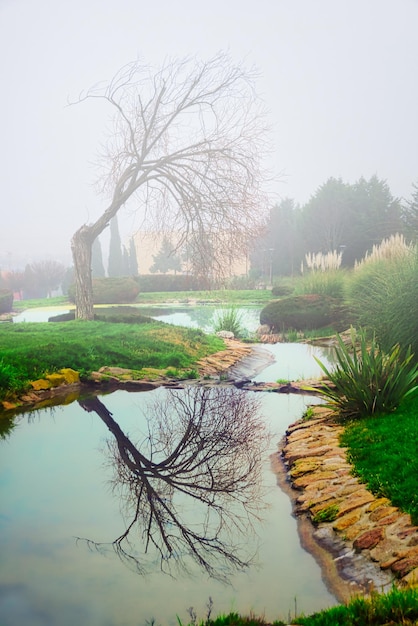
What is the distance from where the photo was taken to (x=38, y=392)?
4.63m

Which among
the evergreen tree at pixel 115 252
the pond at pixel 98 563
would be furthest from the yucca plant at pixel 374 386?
the evergreen tree at pixel 115 252

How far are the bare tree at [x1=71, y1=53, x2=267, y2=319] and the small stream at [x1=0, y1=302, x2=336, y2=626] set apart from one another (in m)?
4.37

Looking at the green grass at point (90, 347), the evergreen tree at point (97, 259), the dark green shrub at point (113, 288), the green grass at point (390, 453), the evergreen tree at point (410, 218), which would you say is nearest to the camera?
the green grass at point (390, 453)

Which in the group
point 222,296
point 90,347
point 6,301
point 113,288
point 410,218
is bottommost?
point 90,347

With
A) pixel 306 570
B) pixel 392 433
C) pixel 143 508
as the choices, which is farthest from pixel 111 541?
pixel 392 433

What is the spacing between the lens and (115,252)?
340 inches

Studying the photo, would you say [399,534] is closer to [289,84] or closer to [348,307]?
[348,307]

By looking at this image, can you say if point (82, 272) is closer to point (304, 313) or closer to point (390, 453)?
point (304, 313)

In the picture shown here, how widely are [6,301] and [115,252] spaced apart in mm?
1871

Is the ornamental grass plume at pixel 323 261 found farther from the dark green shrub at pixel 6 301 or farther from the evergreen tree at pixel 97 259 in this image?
the dark green shrub at pixel 6 301

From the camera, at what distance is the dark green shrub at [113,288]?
8891 millimetres

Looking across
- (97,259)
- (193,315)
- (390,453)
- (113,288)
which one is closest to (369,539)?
(390,453)

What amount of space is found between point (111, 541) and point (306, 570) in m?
0.81

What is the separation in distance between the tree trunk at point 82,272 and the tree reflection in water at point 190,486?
147 inches
